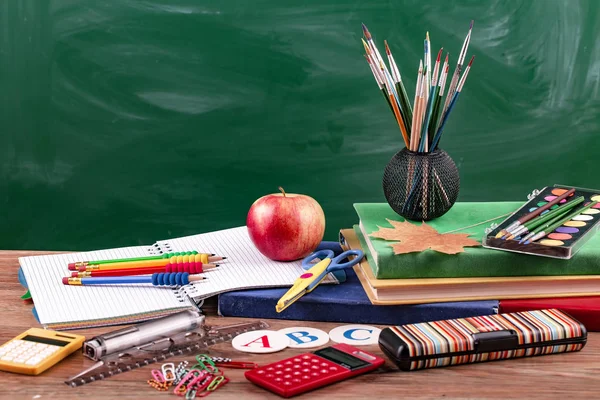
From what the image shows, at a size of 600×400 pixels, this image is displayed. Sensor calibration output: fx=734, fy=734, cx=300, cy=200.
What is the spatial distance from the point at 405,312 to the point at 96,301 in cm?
40

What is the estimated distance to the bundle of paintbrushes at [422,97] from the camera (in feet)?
3.37

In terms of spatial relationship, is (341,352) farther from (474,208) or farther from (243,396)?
(474,208)

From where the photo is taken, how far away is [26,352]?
797 millimetres

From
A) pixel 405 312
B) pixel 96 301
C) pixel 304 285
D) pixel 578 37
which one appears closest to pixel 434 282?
pixel 405 312

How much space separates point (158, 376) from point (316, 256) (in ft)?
1.16

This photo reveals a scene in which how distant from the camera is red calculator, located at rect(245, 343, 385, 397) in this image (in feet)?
2.40

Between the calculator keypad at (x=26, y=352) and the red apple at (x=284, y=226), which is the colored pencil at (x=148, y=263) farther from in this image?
the calculator keypad at (x=26, y=352)

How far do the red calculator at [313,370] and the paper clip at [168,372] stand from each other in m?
0.08

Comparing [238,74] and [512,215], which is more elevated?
[238,74]

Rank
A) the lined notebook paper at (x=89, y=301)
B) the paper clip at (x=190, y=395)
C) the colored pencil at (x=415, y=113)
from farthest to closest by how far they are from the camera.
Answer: the colored pencil at (x=415, y=113)
the lined notebook paper at (x=89, y=301)
the paper clip at (x=190, y=395)

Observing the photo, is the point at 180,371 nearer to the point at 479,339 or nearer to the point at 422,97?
the point at 479,339

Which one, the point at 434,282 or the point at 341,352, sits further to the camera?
the point at 434,282

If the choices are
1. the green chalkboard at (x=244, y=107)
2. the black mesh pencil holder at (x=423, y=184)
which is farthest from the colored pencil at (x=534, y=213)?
the green chalkboard at (x=244, y=107)

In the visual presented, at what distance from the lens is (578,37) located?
1.93 meters
